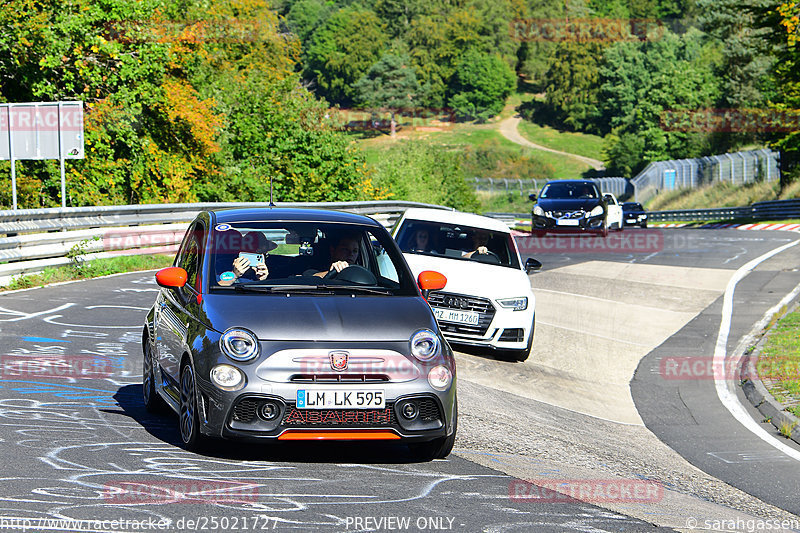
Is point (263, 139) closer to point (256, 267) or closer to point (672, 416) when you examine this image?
point (672, 416)

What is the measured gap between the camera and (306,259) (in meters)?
7.71

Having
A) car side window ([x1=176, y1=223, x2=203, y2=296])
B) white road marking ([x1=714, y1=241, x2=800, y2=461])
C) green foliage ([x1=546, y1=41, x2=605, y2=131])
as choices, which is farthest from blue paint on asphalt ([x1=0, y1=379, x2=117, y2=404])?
green foliage ([x1=546, y1=41, x2=605, y2=131])

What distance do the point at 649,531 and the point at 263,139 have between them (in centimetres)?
3450

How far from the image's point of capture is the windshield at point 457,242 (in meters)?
14.0

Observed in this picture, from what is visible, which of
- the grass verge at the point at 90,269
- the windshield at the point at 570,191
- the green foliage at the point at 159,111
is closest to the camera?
the grass verge at the point at 90,269

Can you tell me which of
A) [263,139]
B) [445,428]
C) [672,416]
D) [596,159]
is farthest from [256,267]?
[596,159]

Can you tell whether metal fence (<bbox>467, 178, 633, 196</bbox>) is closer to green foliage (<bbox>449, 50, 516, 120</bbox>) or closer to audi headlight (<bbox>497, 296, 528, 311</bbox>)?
green foliage (<bbox>449, 50, 516, 120</bbox>)

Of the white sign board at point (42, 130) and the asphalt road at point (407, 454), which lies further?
the white sign board at point (42, 130)

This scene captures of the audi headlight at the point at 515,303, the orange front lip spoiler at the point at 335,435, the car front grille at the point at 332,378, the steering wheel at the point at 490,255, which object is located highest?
the car front grille at the point at 332,378

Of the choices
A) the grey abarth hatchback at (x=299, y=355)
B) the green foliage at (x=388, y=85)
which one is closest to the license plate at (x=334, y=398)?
the grey abarth hatchback at (x=299, y=355)

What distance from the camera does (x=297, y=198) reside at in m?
36.7

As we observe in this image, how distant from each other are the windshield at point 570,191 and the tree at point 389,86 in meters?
122

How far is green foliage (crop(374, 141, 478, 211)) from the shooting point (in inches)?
1943

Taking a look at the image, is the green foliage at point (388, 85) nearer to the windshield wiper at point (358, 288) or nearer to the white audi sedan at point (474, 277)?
the white audi sedan at point (474, 277)
